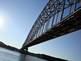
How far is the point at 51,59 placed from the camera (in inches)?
1474

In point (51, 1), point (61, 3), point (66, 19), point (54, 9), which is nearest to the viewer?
point (66, 19)

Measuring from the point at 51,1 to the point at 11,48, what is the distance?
21.0 meters

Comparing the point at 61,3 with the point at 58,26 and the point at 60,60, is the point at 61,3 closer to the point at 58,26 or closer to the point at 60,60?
the point at 58,26

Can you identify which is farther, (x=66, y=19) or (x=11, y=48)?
(x=11, y=48)

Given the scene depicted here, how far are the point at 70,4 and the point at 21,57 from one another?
2678cm

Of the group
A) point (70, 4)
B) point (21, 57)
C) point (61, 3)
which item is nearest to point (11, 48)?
point (21, 57)

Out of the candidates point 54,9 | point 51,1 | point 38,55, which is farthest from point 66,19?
point 38,55

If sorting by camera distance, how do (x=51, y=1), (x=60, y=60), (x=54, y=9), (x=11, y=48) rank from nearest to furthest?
(x=54, y=9) < (x=51, y=1) < (x=60, y=60) < (x=11, y=48)

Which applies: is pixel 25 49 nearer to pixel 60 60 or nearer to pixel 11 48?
pixel 11 48

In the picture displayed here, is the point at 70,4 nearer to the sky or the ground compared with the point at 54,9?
nearer to the ground

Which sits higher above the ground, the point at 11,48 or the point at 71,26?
the point at 11,48

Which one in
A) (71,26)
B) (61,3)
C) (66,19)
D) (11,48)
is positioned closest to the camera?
(66,19)

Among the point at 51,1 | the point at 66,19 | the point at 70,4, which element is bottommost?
the point at 66,19

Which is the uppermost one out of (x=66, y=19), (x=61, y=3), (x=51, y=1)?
(x=51, y=1)
